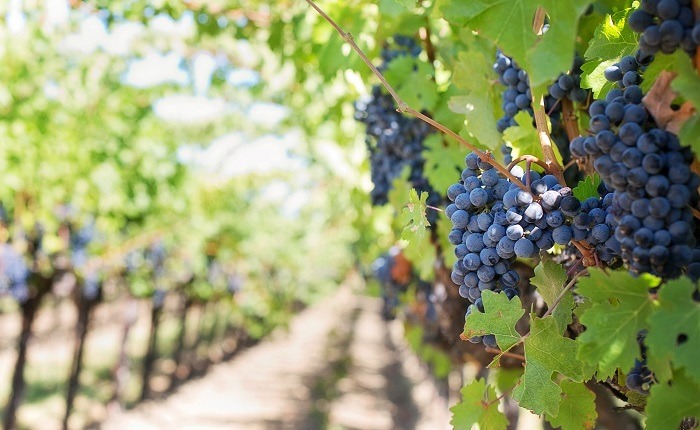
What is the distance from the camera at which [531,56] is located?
1.05 m

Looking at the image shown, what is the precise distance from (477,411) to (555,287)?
1.38 feet

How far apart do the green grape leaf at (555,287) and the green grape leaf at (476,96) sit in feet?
1.50

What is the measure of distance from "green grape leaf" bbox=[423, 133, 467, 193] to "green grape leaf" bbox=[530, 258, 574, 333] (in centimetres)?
95

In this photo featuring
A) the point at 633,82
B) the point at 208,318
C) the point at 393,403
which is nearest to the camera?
the point at 633,82

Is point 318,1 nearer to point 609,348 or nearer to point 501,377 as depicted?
point 501,377

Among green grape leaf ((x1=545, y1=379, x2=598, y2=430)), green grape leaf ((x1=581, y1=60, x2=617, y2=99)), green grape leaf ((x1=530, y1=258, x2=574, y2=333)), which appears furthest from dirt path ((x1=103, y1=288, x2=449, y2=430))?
green grape leaf ((x1=581, y1=60, x2=617, y2=99))

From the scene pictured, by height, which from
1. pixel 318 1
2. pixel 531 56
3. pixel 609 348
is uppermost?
pixel 318 1

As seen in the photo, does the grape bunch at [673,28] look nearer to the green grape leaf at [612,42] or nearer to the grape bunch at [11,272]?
the green grape leaf at [612,42]

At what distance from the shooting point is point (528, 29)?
112cm

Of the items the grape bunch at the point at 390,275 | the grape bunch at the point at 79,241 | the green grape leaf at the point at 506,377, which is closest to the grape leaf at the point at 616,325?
the green grape leaf at the point at 506,377

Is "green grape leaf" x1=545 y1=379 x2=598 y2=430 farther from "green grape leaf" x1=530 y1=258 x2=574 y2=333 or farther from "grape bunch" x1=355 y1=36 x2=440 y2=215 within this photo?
"grape bunch" x1=355 y1=36 x2=440 y2=215

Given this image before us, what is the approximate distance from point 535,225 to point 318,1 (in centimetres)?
197

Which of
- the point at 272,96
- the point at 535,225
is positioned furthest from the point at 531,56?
the point at 272,96

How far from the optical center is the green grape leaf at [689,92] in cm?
95
